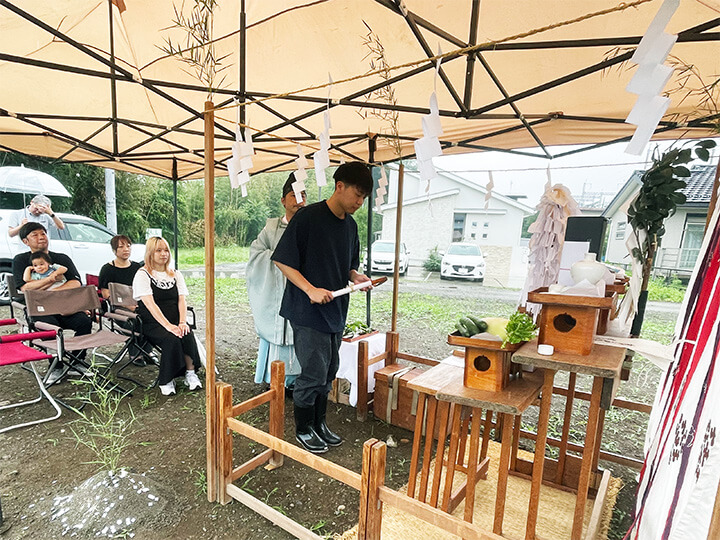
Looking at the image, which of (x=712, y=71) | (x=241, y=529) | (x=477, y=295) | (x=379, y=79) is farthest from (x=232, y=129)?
(x=477, y=295)

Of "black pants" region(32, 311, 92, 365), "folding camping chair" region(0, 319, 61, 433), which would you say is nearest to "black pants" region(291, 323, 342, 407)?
"folding camping chair" region(0, 319, 61, 433)

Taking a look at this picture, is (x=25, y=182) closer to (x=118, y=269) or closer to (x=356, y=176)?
(x=118, y=269)

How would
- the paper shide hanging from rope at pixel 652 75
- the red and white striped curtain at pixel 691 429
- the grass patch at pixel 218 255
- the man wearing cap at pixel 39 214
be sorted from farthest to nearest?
the grass patch at pixel 218 255 < the man wearing cap at pixel 39 214 < the paper shide hanging from rope at pixel 652 75 < the red and white striped curtain at pixel 691 429

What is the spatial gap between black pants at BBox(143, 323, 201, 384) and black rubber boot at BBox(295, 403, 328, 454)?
4.44 feet

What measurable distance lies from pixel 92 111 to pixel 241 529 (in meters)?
3.19

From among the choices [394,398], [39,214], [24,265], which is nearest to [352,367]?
[394,398]

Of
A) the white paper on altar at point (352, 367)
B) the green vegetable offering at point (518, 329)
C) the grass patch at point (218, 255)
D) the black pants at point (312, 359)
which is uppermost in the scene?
the green vegetable offering at point (518, 329)

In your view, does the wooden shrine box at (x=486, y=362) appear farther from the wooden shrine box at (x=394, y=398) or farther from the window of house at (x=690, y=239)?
the window of house at (x=690, y=239)

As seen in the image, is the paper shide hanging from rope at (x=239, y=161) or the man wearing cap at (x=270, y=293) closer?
the paper shide hanging from rope at (x=239, y=161)

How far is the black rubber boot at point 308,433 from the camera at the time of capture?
221cm

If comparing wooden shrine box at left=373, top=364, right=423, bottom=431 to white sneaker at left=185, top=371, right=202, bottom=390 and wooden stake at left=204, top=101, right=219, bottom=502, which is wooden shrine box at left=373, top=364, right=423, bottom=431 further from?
white sneaker at left=185, top=371, right=202, bottom=390

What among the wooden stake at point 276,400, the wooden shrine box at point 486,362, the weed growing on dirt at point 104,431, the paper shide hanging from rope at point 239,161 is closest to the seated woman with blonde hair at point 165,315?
the weed growing on dirt at point 104,431

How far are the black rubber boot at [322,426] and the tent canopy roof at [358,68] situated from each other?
155 cm

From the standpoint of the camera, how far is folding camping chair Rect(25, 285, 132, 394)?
2735mm
